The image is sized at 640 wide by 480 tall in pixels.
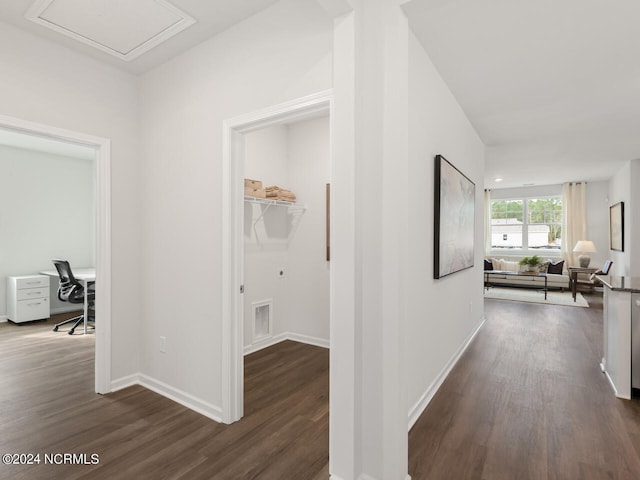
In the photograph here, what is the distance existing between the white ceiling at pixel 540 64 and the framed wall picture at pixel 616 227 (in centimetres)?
246

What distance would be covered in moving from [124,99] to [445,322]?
10.7 ft

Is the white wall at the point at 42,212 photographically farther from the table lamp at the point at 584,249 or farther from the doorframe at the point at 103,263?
the table lamp at the point at 584,249

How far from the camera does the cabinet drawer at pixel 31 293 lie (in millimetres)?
4859

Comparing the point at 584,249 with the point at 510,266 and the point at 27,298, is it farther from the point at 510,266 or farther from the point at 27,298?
the point at 27,298

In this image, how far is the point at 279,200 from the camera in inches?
149

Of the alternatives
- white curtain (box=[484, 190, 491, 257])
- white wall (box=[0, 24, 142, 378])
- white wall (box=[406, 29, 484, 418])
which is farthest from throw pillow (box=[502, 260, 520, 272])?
white wall (box=[0, 24, 142, 378])

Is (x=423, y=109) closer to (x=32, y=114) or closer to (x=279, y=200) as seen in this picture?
(x=279, y=200)

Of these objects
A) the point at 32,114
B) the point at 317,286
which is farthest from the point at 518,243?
the point at 32,114

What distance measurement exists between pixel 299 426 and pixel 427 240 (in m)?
1.53

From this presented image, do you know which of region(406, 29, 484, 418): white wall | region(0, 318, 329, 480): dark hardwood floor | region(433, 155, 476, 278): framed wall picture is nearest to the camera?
region(0, 318, 329, 480): dark hardwood floor

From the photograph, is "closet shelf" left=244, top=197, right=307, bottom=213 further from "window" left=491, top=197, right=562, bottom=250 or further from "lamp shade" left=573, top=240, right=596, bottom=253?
"window" left=491, top=197, right=562, bottom=250

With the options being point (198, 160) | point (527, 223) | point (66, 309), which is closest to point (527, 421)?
point (198, 160)

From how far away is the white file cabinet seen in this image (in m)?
4.85

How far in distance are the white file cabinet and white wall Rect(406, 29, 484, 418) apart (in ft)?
17.7
